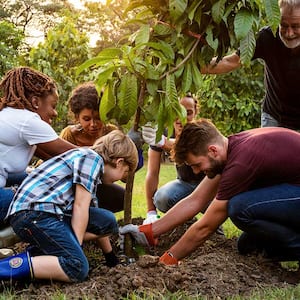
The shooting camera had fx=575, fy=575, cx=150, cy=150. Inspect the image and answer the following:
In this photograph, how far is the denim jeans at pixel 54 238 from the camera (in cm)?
304

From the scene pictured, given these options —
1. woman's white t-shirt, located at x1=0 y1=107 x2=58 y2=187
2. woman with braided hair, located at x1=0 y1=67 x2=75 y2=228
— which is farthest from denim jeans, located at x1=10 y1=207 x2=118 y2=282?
woman's white t-shirt, located at x1=0 y1=107 x2=58 y2=187

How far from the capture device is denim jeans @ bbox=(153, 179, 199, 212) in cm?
463

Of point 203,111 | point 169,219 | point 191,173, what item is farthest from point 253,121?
point 169,219

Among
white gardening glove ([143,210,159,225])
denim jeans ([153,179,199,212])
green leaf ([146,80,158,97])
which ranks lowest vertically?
white gardening glove ([143,210,159,225])

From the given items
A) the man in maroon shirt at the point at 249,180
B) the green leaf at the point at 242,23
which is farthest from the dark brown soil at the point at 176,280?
the green leaf at the point at 242,23

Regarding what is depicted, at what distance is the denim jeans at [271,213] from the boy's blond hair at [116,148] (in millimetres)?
647

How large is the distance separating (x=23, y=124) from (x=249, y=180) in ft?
4.44

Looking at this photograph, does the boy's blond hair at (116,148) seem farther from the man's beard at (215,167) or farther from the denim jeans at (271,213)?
the denim jeans at (271,213)

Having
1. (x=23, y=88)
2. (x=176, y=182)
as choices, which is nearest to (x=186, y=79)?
(x=23, y=88)

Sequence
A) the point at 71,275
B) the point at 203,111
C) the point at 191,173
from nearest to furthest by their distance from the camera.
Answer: the point at 71,275 < the point at 191,173 < the point at 203,111

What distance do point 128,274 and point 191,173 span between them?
1.79m

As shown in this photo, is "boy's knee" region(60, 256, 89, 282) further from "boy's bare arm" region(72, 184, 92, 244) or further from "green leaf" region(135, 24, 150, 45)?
"green leaf" region(135, 24, 150, 45)

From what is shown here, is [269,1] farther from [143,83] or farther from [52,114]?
[52,114]

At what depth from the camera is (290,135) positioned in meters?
3.47
